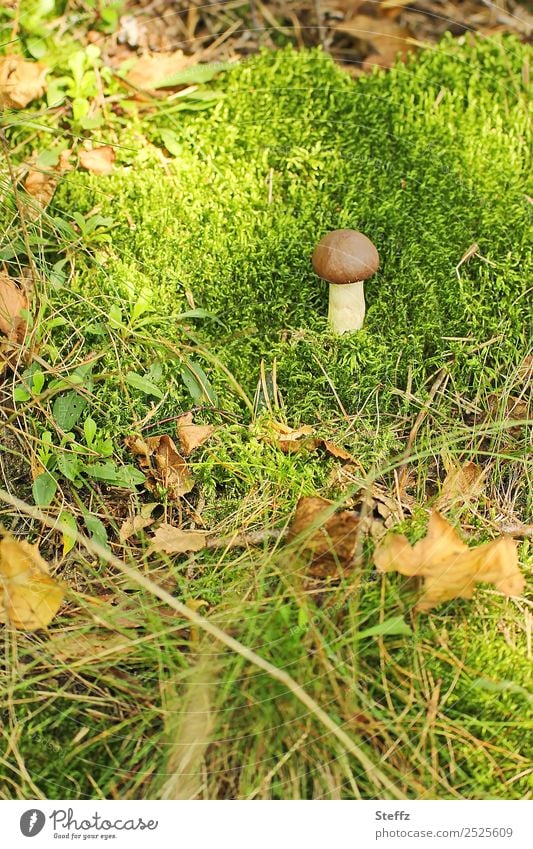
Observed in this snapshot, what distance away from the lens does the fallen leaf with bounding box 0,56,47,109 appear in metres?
3.08

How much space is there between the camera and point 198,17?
3510 mm

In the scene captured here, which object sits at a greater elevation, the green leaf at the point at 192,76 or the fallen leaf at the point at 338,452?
the green leaf at the point at 192,76

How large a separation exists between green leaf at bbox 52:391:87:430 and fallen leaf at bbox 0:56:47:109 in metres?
1.33

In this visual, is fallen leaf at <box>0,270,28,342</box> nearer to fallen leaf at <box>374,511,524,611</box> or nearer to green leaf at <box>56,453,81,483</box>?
green leaf at <box>56,453,81,483</box>

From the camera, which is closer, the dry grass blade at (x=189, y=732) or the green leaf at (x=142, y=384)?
the dry grass blade at (x=189, y=732)

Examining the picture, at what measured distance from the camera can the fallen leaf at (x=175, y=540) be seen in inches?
95.1

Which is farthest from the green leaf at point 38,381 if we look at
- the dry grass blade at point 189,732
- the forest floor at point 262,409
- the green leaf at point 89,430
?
the dry grass blade at point 189,732

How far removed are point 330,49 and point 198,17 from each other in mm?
635

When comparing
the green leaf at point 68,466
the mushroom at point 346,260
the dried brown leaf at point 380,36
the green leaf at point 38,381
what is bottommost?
the green leaf at point 68,466

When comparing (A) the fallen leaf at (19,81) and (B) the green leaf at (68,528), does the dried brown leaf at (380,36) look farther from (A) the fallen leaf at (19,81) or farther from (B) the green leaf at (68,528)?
(B) the green leaf at (68,528)

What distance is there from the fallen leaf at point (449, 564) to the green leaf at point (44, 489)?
3.46 feet

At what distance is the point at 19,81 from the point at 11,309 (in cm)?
110

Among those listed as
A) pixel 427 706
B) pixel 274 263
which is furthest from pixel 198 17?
pixel 427 706
